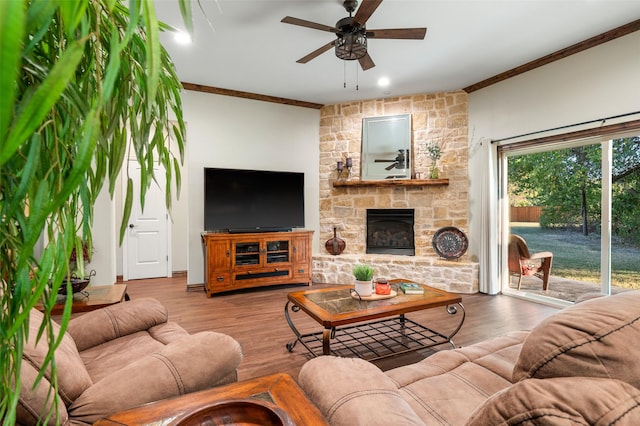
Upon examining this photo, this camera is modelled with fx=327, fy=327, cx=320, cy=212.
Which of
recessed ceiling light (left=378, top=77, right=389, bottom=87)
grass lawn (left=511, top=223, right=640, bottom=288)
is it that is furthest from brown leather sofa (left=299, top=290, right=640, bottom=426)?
recessed ceiling light (left=378, top=77, right=389, bottom=87)

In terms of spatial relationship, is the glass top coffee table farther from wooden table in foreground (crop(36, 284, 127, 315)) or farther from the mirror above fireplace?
the mirror above fireplace

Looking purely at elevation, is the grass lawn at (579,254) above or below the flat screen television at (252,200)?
below

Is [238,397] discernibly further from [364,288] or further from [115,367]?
[364,288]

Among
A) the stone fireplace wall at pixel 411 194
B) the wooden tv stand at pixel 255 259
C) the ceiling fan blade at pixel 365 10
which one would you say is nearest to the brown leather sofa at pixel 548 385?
the ceiling fan blade at pixel 365 10

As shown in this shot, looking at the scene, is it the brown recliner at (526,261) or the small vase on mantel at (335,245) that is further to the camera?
the small vase on mantel at (335,245)

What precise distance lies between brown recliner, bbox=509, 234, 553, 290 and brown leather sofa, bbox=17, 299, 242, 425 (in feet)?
13.5

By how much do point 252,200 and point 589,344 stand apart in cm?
427

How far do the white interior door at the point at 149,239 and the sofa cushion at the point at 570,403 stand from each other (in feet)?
18.0

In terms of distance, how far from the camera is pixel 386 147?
16.5ft

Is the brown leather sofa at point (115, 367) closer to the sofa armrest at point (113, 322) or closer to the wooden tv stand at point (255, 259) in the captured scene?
the sofa armrest at point (113, 322)

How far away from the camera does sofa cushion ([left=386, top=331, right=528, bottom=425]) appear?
3.76 feet

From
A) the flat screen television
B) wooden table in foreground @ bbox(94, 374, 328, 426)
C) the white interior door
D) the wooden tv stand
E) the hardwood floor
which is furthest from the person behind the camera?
the white interior door

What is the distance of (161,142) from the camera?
1.84ft

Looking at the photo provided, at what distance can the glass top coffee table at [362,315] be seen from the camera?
2.16 m
